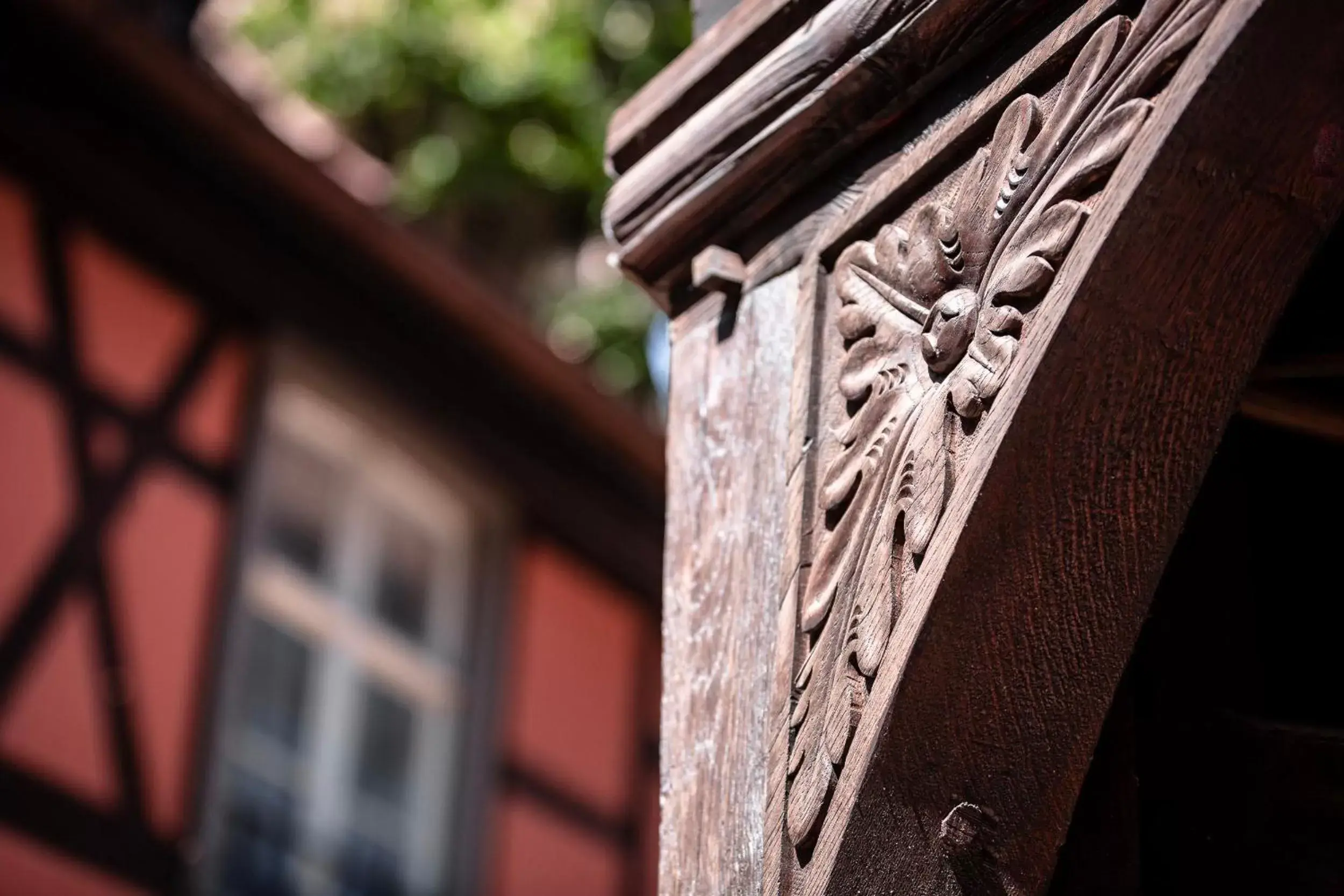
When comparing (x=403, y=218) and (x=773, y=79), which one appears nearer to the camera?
(x=773, y=79)

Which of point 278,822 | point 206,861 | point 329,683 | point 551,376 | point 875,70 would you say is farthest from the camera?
point 551,376

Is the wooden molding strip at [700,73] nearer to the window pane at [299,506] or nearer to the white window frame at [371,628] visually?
the white window frame at [371,628]

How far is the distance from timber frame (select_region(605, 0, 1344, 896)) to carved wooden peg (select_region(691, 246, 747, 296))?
86mm

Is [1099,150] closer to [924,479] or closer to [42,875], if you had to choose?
[924,479]

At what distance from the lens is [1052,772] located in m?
1.35

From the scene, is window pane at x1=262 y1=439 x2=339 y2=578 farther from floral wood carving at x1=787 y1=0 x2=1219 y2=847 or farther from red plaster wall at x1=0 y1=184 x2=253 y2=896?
floral wood carving at x1=787 y1=0 x2=1219 y2=847

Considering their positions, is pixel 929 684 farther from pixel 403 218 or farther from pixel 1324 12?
pixel 403 218

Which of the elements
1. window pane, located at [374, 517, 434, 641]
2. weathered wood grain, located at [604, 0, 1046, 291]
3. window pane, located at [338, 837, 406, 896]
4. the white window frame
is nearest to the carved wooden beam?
weathered wood grain, located at [604, 0, 1046, 291]

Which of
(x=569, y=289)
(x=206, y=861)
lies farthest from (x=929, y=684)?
(x=569, y=289)

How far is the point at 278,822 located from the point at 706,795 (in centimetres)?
455

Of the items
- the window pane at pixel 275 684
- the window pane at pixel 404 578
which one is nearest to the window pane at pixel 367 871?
the window pane at pixel 275 684

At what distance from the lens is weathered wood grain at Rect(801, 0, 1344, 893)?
123 cm

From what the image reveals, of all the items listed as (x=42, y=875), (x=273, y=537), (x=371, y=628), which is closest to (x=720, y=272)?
(x=42, y=875)

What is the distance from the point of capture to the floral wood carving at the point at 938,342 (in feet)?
4.15
